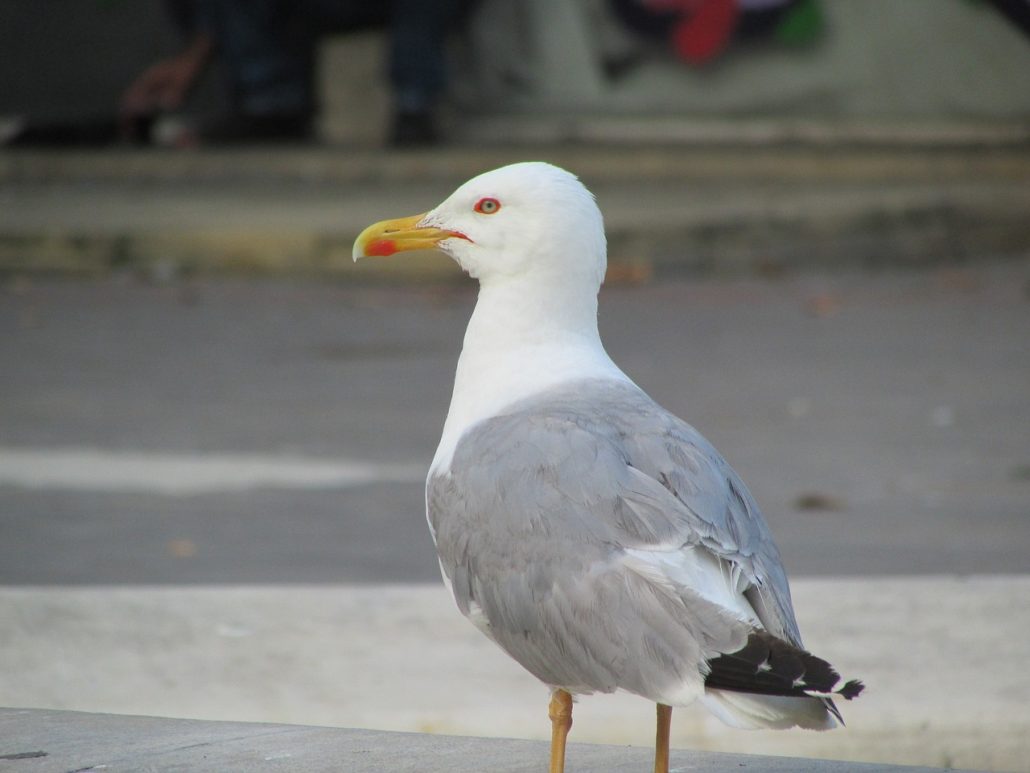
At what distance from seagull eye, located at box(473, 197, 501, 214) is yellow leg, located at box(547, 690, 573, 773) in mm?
973

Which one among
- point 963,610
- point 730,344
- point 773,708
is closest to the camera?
point 773,708

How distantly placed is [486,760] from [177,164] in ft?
33.2

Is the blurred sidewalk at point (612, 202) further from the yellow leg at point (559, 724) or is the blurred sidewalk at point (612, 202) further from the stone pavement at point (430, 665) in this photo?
the yellow leg at point (559, 724)

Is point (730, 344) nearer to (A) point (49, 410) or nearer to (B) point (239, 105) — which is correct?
(A) point (49, 410)

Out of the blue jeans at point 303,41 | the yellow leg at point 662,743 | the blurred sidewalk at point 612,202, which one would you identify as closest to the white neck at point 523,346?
the yellow leg at point 662,743

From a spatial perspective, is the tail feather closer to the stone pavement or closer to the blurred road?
the stone pavement

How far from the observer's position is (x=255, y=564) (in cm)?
577

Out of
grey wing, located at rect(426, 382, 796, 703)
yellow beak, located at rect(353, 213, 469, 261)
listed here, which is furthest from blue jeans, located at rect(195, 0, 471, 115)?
grey wing, located at rect(426, 382, 796, 703)

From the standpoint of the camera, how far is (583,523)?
2.99 meters

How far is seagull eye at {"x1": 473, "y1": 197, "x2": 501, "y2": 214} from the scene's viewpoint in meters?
3.63

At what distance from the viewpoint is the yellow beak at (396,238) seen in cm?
375

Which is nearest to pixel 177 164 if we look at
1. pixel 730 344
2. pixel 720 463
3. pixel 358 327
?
pixel 358 327

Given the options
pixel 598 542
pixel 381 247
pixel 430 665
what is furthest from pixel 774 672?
pixel 430 665

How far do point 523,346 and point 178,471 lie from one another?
3.64 metres
